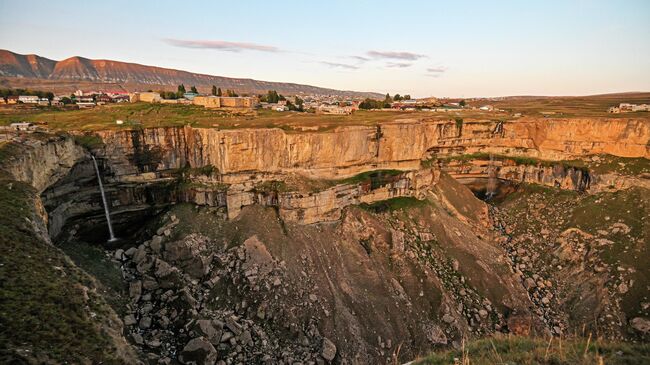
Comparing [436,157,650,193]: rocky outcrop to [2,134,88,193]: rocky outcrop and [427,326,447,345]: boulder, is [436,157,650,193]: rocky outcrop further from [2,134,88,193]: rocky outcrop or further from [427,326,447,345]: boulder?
[2,134,88,193]: rocky outcrop

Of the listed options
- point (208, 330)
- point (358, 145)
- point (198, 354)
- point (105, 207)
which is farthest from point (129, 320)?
point (358, 145)

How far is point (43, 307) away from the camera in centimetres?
1056

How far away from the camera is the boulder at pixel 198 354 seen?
66.8 ft

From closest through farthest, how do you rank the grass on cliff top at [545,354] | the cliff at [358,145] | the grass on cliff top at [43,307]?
the grass on cliff top at [43,307]
the grass on cliff top at [545,354]
the cliff at [358,145]

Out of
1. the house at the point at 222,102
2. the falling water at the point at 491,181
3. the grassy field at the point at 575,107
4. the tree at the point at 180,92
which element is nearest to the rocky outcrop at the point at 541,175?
the falling water at the point at 491,181

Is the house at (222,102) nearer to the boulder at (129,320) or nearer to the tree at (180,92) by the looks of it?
the tree at (180,92)

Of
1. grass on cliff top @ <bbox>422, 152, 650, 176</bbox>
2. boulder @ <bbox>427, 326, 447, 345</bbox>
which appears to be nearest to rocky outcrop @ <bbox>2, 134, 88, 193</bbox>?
boulder @ <bbox>427, 326, 447, 345</bbox>

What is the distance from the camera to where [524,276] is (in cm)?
3350

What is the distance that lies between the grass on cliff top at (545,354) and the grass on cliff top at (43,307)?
10.4 meters

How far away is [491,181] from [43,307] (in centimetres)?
5027

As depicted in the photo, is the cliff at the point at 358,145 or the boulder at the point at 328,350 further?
the cliff at the point at 358,145

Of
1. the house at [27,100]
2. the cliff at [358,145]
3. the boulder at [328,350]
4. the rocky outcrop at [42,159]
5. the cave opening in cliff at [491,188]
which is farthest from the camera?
the house at [27,100]

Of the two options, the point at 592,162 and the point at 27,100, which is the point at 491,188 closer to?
the point at 592,162

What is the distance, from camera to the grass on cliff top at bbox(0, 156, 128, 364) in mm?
9219
